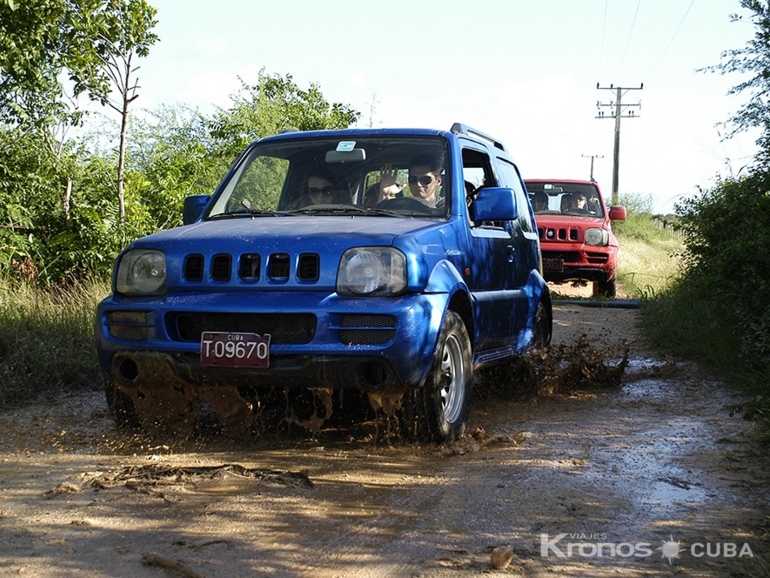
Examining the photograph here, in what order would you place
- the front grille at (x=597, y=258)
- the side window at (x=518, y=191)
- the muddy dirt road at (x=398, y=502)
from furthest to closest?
the front grille at (x=597, y=258), the side window at (x=518, y=191), the muddy dirt road at (x=398, y=502)

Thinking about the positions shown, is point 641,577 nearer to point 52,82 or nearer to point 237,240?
point 237,240

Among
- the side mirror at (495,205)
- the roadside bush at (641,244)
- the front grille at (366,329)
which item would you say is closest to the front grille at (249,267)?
the front grille at (366,329)

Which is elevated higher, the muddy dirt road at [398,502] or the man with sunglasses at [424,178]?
the man with sunglasses at [424,178]

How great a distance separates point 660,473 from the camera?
4.66m

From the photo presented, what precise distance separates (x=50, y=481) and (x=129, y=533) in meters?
1.03

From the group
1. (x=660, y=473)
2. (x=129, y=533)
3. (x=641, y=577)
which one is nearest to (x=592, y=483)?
(x=660, y=473)

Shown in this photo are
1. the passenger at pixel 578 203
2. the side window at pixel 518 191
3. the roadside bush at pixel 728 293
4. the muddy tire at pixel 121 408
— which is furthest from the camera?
the passenger at pixel 578 203

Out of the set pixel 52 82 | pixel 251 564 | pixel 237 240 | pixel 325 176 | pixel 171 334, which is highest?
pixel 52 82

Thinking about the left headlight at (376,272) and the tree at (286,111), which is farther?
the tree at (286,111)

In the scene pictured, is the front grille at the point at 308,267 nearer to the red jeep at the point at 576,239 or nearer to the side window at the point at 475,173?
the side window at the point at 475,173

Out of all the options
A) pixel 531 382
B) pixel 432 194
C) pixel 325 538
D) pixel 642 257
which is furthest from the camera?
pixel 642 257

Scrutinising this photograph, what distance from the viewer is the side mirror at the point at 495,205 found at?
581 cm

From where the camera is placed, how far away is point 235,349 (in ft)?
15.6

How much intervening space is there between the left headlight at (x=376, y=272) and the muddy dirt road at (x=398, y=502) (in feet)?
2.84
